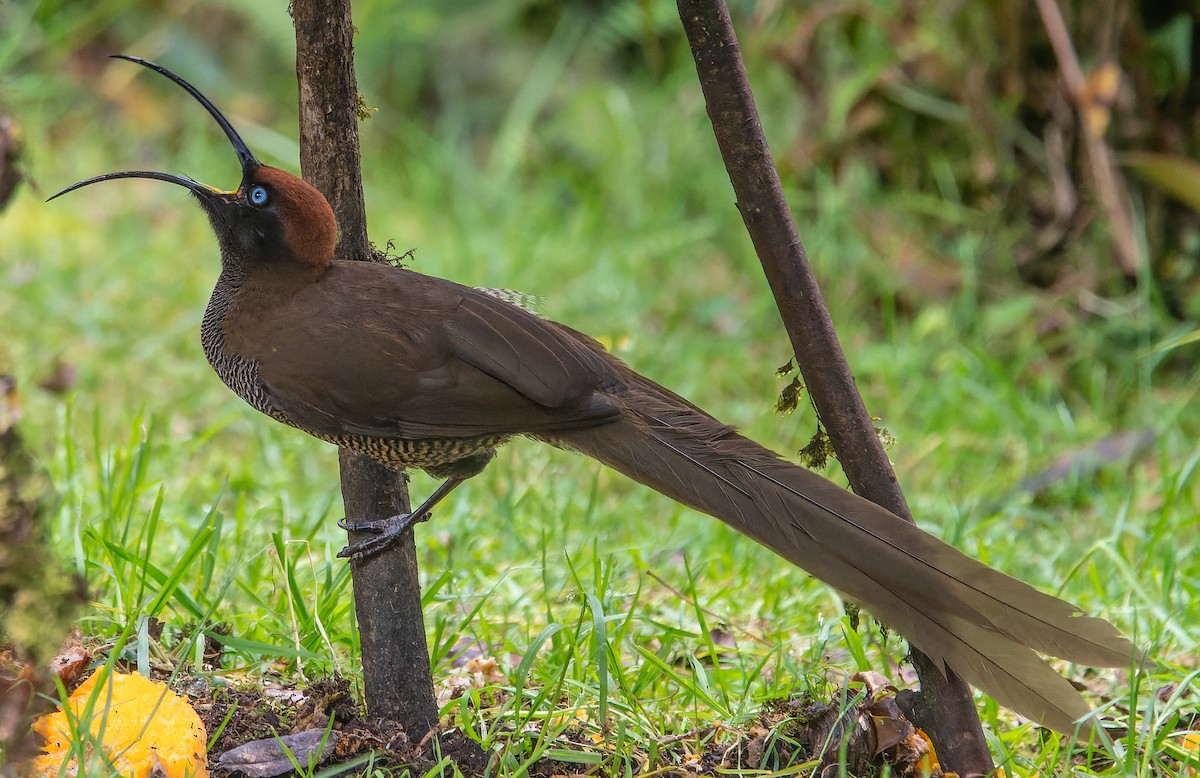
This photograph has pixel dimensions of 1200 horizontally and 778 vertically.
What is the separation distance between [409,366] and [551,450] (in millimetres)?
1984

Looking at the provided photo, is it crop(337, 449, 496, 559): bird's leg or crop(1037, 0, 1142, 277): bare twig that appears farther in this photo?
crop(1037, 0, 1142, 277): bare twig

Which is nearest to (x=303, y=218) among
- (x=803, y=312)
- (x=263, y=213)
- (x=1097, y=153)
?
(x=263, y=213)

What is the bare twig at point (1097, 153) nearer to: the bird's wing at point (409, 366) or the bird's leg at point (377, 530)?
the bird's wing at point (409, 366)

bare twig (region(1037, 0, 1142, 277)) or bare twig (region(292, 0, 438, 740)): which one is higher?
bare twig (region(1037, 0, 1142, 277))

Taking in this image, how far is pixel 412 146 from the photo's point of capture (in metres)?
7.88

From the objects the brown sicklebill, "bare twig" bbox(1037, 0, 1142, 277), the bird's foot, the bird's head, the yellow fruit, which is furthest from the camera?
"bare twig" bbox(1037, 0, 1142, 277)

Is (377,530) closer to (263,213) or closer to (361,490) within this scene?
(361,490)

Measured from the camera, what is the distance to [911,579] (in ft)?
7.41

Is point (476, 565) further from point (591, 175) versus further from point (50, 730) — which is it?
point (591, 175)

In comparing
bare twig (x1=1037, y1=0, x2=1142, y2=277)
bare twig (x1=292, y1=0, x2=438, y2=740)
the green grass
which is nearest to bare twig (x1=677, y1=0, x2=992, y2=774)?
the green grass

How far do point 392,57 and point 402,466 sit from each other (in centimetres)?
620

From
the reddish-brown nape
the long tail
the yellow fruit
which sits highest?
the reddish-brown nape

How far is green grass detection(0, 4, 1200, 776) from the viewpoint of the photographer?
2.82 meters

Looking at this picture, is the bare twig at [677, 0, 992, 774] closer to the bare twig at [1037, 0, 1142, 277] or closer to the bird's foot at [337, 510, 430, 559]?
the bird's foot at [337, 510, 430, 559]
